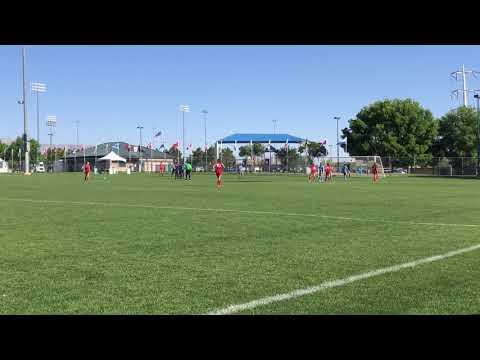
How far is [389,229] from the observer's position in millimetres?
10961

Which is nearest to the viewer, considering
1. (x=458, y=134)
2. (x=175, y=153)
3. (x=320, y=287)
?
(x=320, y=287)

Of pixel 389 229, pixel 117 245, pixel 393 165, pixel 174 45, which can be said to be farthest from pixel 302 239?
pixel 393 165

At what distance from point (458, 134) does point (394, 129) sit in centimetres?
1061

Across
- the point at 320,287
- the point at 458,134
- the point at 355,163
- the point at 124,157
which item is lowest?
the point at 320,287

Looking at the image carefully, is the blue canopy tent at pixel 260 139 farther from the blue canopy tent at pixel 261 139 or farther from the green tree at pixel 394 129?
the green tree at pixel 394 129

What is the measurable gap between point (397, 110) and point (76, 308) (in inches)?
3626

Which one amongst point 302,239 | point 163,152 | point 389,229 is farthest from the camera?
point 163,152

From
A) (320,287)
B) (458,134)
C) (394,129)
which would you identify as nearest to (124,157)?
(394,129)

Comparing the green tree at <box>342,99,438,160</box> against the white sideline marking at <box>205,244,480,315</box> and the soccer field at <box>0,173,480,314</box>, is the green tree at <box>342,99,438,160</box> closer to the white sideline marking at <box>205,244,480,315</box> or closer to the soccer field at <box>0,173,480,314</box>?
the soccer field at <box>0,173,480,314</box>

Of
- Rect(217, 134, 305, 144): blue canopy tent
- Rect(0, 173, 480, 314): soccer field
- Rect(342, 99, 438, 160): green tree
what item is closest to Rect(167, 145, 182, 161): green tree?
Rect(217, 134, 305, 144): blue canopy tent

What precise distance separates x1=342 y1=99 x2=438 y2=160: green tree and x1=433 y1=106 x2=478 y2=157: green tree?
7.04 ft

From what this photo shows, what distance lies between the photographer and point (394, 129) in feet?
297

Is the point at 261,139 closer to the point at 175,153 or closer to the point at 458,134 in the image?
the point at 458,134
